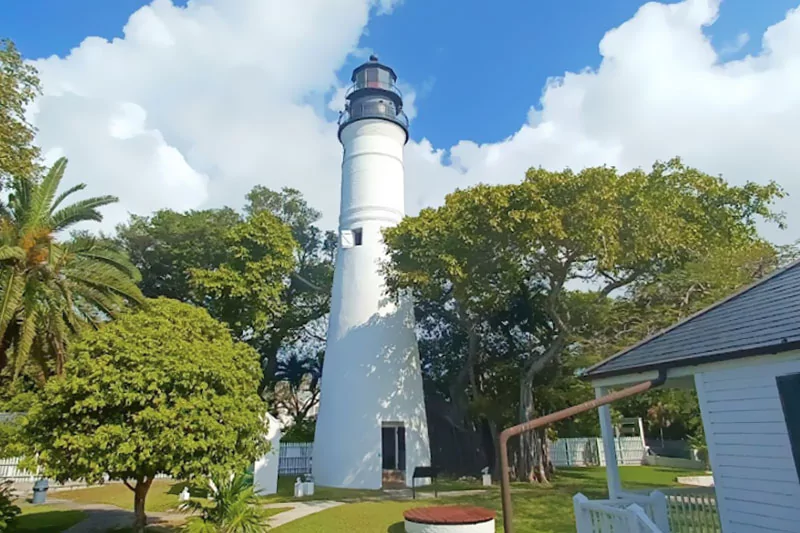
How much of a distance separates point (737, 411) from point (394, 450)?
1256 cm

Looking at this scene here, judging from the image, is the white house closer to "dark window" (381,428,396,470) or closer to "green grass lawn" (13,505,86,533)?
"dark window" (381,428,396,470)

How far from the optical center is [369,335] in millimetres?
18156

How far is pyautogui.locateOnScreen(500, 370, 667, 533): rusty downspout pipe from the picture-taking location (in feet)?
20.6

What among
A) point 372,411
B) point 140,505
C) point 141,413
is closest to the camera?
point 141,413

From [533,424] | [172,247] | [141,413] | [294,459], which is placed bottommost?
[294,459]

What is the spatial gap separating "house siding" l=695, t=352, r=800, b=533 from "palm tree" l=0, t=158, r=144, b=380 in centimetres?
1193

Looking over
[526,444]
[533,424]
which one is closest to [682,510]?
[533,424]

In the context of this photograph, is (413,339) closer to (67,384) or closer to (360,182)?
(360,182)

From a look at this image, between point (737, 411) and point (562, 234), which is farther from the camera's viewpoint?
point (562, 234)

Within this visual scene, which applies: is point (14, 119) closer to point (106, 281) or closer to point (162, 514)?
point (106, 281)

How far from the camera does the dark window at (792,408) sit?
5.90 metres

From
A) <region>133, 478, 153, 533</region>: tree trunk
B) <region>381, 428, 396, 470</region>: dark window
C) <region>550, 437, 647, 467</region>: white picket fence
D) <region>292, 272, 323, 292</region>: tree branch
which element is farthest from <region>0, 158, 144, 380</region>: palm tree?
<region>550, 437, 647, 467</region>: white picket fence

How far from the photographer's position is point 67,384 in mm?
8875

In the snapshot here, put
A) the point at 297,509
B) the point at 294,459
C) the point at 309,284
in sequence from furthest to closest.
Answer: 1. the point at 309,284
2. the point at 294,459
3. the point at 297,509
